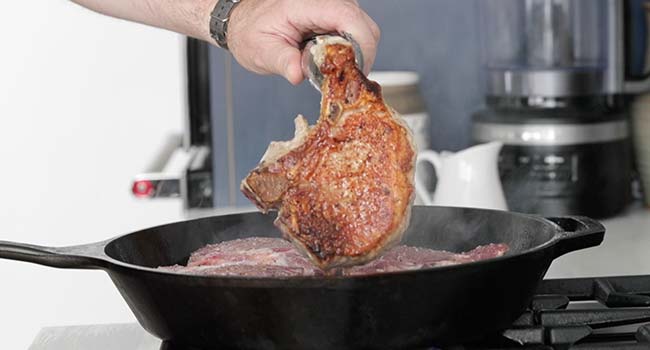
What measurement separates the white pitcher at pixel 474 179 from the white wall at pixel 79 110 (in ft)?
11.7

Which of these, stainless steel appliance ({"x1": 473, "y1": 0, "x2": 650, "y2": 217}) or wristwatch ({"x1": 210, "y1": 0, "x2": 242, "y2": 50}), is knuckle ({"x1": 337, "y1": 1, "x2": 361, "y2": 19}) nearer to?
wristwatch ({"x1": 210, "y1": 0, "x2": 242, "y2": 50})

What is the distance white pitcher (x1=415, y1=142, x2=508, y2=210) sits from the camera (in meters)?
2.12

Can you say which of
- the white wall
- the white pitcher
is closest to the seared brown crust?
the white pitcher

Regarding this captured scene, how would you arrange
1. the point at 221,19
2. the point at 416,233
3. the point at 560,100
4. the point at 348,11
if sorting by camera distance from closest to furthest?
1. the point at 348,11
2. the point at 416,233
3. the point at 221,19
4. the point at 560,100

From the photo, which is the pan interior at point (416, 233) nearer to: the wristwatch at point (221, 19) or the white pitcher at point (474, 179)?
the wristwatch at point (221, 19)

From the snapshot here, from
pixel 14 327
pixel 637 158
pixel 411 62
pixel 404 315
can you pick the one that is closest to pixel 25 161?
pixel 14 327

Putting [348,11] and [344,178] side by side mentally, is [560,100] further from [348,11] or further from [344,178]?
[344,178]

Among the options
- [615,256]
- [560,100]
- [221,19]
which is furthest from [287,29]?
[560,100]

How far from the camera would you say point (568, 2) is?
253 centimetres

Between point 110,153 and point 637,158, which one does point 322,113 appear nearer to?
point 637,158

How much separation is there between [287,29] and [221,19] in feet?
0.63

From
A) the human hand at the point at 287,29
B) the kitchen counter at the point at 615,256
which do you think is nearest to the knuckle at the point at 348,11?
the human hand at the point at 287,29

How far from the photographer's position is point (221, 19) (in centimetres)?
170

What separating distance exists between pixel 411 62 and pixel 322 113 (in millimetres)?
1278
